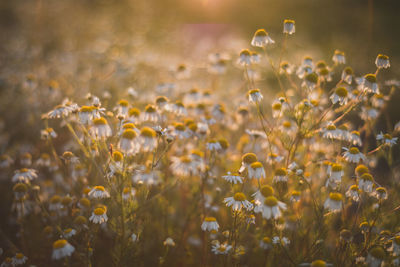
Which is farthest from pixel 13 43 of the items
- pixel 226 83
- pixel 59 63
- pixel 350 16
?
pixel 350 16

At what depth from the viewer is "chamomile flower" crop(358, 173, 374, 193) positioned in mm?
2650

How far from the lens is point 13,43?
827 cm

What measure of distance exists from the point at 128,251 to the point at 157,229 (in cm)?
114

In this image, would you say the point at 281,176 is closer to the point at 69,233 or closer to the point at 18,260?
the point at 69,233

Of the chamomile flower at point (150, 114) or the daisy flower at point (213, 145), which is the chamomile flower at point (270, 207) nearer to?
the daisy flower at point (213, 145)

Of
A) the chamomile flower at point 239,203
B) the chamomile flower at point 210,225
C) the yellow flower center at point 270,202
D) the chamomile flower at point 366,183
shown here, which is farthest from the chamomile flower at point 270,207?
the chamomile flower at point 366,183

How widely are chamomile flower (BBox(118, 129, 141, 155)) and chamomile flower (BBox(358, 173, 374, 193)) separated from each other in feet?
7.31

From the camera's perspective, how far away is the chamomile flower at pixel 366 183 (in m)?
2.65

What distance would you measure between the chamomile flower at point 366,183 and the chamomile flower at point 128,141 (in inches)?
87.7

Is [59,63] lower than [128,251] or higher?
higher

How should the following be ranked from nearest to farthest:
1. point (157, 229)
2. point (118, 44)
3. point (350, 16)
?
point (157, 229) → point (118, 44) → point (350, 16)

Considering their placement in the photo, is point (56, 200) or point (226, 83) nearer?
point (56, 200)

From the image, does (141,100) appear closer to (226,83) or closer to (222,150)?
(222,150)

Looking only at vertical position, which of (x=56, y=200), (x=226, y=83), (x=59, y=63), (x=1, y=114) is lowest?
(x=56, y=200)
